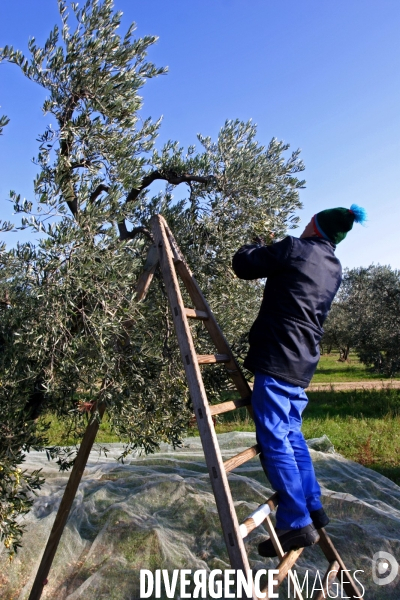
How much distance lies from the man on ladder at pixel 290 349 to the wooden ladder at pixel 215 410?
0.20 m

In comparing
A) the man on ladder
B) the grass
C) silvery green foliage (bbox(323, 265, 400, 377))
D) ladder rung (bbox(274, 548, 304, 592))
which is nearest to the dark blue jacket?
the man on ladder

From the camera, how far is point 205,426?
356cm

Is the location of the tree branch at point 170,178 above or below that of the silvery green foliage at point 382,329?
above

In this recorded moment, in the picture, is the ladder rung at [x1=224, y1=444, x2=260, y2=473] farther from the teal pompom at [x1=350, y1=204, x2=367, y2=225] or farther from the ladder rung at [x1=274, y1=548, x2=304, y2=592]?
the teal pompom at [x1=350, y1=204, x2=367, y2=225]

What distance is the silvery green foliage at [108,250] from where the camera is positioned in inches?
156

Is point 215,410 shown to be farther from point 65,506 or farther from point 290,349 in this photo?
point 65,506

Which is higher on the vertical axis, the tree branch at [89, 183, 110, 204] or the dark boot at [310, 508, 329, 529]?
the tree branch at [89, 183, 110, 204]

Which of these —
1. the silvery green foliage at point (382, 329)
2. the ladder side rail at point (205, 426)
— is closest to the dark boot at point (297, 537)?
the ladder side rail at point (205, 426)

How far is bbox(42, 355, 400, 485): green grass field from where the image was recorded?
1039 centimetres

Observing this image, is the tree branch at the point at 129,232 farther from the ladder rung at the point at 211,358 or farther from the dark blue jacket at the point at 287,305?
the ladder rung at the point at 211,358

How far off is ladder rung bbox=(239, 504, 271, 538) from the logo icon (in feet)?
7.19

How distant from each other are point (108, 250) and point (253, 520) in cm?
222

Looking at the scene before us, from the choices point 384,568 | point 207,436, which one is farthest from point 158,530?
point 207,436

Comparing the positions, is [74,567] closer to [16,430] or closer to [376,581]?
[16,430]
